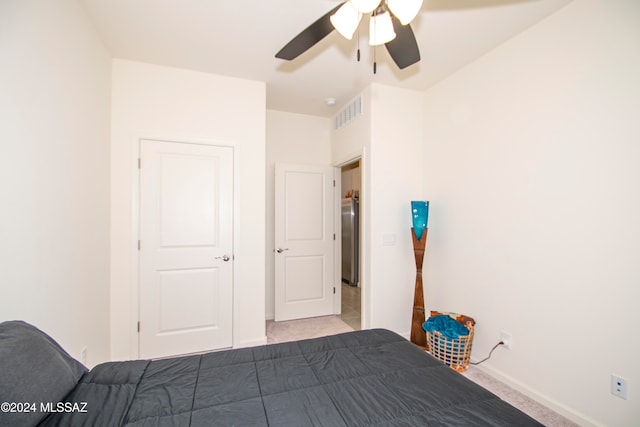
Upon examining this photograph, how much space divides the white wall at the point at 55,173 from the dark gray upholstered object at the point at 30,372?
15.0 inches

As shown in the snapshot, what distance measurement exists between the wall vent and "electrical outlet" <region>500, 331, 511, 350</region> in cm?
249

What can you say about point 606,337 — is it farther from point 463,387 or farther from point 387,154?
point 387,154

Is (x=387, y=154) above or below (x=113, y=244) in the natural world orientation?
A: above

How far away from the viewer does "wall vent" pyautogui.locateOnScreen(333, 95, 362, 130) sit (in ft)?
10.2

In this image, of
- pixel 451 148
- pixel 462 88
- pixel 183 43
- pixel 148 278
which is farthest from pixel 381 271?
pixel 183 43

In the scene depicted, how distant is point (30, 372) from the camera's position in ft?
2.82

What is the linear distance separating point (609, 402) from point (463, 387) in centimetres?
125

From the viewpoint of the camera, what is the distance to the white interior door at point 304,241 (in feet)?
11.6

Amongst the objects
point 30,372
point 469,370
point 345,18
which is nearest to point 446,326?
point 469,370

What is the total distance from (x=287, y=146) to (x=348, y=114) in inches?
36.0

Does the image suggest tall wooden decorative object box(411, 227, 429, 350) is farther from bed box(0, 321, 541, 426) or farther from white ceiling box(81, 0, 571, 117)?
white ceiling box(81, 0, 571, 117)

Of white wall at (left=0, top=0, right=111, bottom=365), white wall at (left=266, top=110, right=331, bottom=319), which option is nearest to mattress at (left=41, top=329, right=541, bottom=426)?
white wall at (left=0, top=0, right=111, bottom=365)

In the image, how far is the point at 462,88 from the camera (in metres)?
2.59

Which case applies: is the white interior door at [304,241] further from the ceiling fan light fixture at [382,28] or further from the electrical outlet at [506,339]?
the ceiling fan light fixture at [382,28]
